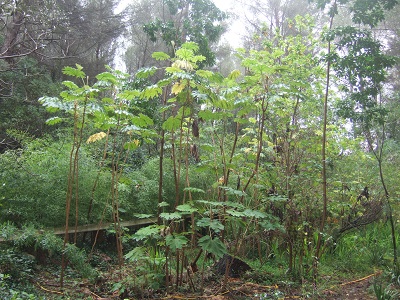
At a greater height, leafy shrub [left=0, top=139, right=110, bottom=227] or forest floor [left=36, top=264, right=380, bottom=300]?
leafy shrub [left=0, top=139, right=110, bottom=227]

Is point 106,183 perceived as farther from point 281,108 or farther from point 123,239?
point 281,108

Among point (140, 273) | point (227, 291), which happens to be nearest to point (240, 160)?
point (227, 291)

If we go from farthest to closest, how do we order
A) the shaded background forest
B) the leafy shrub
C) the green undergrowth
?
the leafy shrub, the green undergrowth, the shaded background forest

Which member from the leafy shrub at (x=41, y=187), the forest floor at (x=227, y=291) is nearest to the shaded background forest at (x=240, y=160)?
the leafy shrub at (x=41, y=187)

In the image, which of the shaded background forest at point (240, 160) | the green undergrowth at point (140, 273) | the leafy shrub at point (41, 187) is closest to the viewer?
the shaded background forest at point (240, 160)

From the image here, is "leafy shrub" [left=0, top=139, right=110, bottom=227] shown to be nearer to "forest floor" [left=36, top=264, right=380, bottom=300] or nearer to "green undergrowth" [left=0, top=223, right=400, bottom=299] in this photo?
"green undergrowth" [left=0, top=223, right=400, bottom=299]

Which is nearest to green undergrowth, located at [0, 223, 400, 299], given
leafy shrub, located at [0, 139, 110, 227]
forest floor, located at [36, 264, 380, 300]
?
forest floor, located at [36, 264, 380, 300]

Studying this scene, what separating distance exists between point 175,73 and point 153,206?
415 cm

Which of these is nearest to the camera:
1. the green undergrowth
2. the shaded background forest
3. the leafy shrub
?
the shaded background forest

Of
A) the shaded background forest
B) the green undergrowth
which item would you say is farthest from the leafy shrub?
the green undergrowth

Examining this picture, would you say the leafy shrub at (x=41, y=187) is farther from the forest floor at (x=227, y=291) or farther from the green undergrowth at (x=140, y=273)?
the forest floor at (x=227, y=291)

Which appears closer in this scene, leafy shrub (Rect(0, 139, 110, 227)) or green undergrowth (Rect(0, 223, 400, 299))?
green undergrowth (Rect(0, 223, 400, 299))

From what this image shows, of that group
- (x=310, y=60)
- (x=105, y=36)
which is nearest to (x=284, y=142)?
(x=310, y=60)

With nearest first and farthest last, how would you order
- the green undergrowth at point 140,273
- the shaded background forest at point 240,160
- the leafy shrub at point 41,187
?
the shaded background forest at point 240,160
the green undergrowth at point 140,273
the leafy shrub at point 41,187
